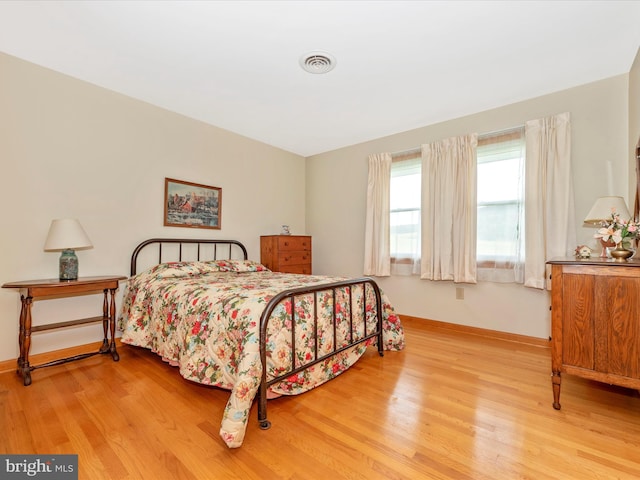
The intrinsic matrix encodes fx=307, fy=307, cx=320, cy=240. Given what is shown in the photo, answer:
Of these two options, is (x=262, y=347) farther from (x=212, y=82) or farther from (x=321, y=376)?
(x=212, y=82)

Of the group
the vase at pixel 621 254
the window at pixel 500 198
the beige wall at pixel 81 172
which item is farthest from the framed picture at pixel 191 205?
the vase at pixel 621 254

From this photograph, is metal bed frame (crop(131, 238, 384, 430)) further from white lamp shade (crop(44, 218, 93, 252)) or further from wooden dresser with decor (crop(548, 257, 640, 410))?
wooden dresser with decor (crop(548, 257, 640, 410))

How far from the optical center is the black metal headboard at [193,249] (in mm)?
3193

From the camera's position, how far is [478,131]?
3.42m

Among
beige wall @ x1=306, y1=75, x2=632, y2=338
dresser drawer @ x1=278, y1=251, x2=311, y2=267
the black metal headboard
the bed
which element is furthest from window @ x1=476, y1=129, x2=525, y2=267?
the black metal headboard

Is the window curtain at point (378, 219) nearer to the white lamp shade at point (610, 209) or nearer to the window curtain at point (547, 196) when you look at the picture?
the window curtain at point (547, 196)

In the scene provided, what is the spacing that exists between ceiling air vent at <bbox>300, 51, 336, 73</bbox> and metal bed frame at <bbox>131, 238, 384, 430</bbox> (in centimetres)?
178

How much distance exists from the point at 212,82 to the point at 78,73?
1156mm

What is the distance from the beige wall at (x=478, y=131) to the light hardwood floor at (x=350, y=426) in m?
0.86

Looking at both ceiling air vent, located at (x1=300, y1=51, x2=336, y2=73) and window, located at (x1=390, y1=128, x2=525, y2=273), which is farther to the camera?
window, located at (x1=390, y1=128, x2=525, y2=273)

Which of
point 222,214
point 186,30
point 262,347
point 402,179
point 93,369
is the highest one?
point 186,30

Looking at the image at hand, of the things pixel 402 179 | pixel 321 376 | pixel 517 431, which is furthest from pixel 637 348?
pixel 402 179

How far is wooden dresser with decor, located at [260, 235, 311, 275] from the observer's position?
4.16 metres

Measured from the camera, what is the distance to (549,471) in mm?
1354
